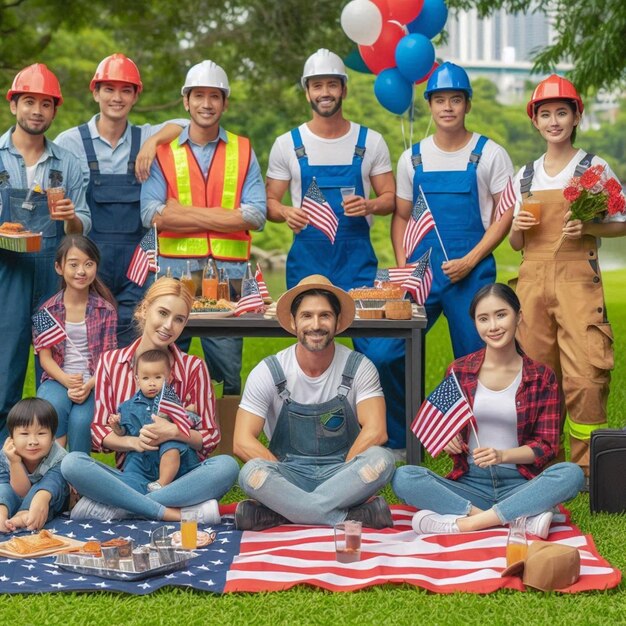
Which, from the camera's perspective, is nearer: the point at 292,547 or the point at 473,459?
the point at 292,547

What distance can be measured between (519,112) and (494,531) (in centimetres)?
3691

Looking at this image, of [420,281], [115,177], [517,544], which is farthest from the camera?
[115,177]

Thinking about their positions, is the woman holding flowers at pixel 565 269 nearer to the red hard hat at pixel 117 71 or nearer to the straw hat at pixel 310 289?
the straw hat at pixel 310 289

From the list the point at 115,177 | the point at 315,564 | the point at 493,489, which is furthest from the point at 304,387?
the point at 115,177

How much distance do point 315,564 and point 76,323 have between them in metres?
2.20

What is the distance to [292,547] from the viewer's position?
568cm

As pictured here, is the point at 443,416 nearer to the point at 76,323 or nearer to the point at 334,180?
the point at 76,323

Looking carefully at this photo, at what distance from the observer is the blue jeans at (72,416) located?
260 inches

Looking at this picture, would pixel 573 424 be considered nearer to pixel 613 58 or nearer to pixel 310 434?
pixel 310 434

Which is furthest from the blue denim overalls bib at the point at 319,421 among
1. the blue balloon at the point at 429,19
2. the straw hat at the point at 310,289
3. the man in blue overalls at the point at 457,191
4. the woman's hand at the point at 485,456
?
the blue balloon at the point at 429,19

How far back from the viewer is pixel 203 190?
760cm

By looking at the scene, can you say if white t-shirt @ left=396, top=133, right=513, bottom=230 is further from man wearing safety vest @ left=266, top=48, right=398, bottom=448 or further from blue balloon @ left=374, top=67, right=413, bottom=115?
blue balloon @ left=374, top=67, right=413, bottom=115

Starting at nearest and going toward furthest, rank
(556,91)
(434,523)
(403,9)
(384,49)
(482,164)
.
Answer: (434,523), (556,91), (482,164), (403,9), (384,49)

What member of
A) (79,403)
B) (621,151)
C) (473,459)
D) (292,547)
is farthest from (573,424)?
(621,151)
